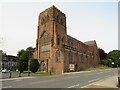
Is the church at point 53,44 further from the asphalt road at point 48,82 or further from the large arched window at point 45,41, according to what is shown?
the asphalt road at point 48,82

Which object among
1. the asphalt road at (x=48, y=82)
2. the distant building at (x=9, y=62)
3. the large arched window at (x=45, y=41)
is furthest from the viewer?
the distant building at (x=9, y=62)

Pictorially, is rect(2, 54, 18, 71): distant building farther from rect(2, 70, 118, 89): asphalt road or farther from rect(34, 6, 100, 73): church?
rect(2, 70, 118, 89): asphalt road

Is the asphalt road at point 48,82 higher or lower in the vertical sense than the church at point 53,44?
lower

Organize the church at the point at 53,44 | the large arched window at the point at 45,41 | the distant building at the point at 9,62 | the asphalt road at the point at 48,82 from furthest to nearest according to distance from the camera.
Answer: the distant building at the point at 9,62
the large arched window at the point at 45,41
the church at the point at 53,44
the asphalt road at the point at 48,82

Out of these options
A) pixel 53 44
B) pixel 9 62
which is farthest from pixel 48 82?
pixel 9 62

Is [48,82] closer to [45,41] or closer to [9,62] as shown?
[45,41]

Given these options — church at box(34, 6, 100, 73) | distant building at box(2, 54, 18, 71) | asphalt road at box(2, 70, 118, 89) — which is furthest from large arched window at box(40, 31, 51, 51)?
distant building at box(2, 54, 18, 71)

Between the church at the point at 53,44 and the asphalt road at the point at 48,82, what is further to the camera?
the church at the point at 53,44

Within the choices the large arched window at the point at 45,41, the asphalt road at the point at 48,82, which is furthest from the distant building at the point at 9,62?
the asphalt road at the point at 48,82

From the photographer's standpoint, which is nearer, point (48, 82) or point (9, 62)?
point (48, 82)

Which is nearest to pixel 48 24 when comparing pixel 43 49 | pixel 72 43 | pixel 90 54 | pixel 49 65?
pixel 43 49

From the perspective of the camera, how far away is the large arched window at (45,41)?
64569mm

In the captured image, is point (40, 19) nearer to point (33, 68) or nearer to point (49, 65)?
point (49, 65)

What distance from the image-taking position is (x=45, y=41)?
65.8 m
